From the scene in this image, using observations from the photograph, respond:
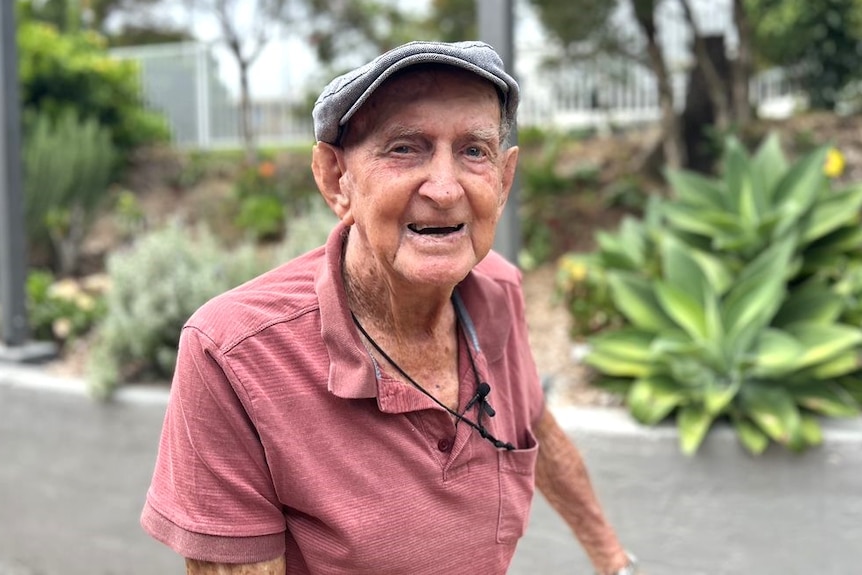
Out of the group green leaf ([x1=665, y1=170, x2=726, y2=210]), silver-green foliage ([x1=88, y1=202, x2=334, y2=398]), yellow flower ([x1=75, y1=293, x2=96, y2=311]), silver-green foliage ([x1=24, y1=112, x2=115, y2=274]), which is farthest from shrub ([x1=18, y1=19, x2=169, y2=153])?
green leaf ([x1=665, y1=170, x2=726, y2=210])

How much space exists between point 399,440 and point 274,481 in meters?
0.21

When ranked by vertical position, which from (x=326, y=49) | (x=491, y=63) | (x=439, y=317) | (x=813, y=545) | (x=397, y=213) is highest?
(x=326, y=49)

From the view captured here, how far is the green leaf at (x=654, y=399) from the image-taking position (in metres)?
3.37

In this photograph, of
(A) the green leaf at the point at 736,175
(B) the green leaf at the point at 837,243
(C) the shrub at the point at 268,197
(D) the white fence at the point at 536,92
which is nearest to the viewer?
(B) the green leaf at the point at 837,243

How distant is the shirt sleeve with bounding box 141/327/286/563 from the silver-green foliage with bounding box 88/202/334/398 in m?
2.83

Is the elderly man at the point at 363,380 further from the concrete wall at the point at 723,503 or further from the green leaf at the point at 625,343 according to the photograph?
the green leaf at the point at 625,343

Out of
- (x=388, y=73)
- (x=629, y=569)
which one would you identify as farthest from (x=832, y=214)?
(x=388, y=73)

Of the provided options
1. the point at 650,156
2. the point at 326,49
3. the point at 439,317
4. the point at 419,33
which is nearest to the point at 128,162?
the point at 326,49

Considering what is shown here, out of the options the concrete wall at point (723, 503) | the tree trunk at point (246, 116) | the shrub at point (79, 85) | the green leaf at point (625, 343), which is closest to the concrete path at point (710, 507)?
the concrete wall at point (723, 503)

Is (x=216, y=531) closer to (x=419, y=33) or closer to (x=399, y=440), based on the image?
(x=399, y=440)

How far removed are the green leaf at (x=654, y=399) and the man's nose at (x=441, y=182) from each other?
2231 millimetres

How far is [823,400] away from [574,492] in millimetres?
1792

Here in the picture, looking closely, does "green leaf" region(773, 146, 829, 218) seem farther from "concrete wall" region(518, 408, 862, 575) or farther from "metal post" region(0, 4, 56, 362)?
"metal post" region(0, 4, 56, 362)

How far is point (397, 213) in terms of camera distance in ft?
4.56
